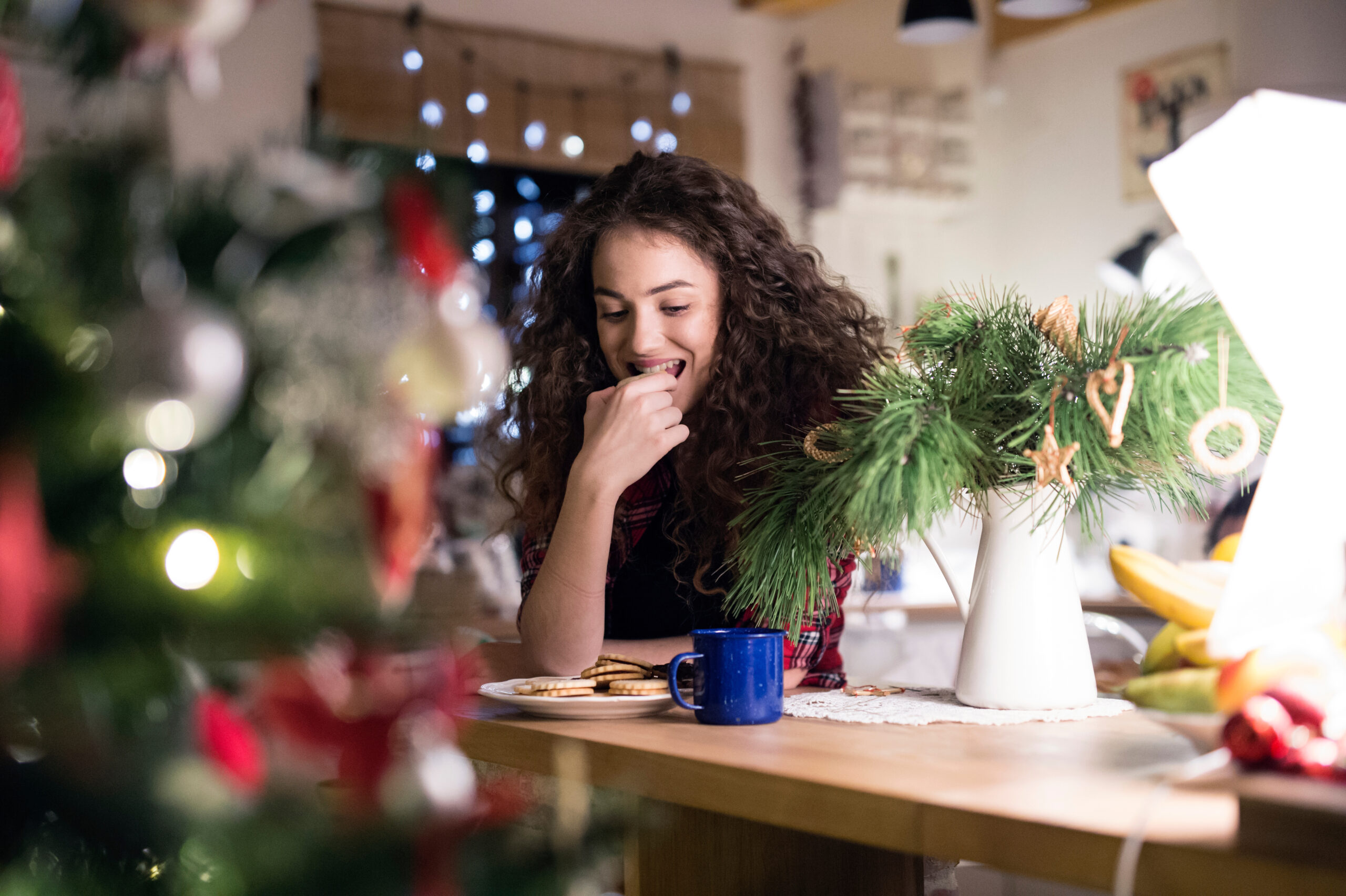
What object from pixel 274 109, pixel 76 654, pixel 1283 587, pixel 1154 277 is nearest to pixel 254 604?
pixel 76 654

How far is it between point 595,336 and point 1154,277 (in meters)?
1.99

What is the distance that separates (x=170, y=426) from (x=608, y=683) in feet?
2.59

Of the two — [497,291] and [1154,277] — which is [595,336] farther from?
[497,291]

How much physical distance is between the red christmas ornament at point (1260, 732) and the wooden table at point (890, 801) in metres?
0.04

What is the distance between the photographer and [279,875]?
377 mm

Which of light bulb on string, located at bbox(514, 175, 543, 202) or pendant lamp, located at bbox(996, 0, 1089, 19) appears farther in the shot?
light bulb on string, located at bbox(514, 175, 543, 202)

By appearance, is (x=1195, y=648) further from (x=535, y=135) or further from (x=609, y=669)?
(x=535, y=135)

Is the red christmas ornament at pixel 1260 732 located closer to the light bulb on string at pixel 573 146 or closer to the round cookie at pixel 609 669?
the round cookie at pixel 609 669

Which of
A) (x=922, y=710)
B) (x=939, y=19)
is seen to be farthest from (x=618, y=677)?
(x=939, y=19)

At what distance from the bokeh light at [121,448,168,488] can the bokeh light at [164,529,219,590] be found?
0.07 feet

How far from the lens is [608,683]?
1.13m

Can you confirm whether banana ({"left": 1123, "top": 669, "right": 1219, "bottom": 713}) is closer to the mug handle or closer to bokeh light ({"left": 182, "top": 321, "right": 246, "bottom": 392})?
the mug handle

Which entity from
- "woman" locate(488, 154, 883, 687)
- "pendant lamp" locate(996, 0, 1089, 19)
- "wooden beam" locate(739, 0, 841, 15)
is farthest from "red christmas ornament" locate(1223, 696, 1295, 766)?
"wooden beam" locate(739, 0, 841, 15)

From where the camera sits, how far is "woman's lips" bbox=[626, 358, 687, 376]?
147 cm
